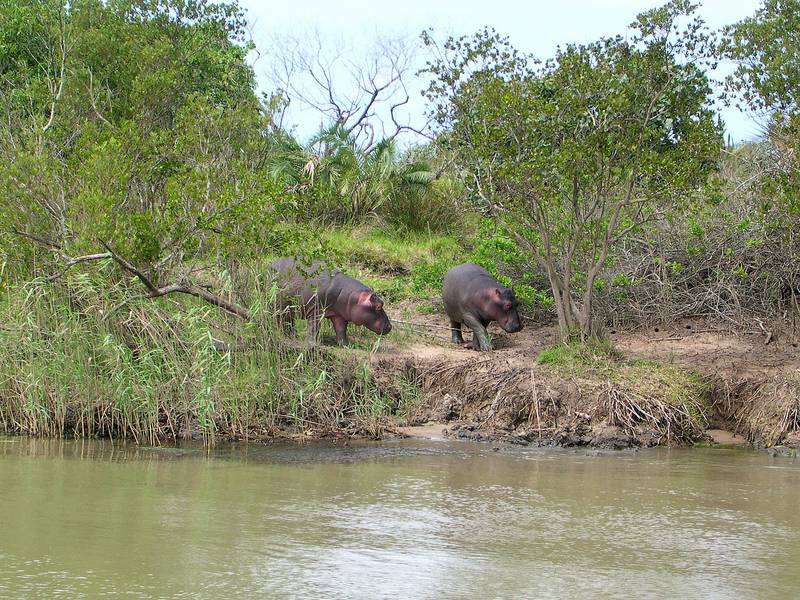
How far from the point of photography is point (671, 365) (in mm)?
11078

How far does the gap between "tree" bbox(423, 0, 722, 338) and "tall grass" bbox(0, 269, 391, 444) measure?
8.94 ft

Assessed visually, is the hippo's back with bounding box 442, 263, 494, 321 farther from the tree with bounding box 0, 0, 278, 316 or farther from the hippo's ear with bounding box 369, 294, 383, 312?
the tree with bounding box 0, 0, 278, 316

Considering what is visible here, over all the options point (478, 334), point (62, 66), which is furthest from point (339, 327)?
point (62, 66)

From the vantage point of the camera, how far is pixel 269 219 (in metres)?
10.3

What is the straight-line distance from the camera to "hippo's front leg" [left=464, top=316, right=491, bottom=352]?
12516 millimetres

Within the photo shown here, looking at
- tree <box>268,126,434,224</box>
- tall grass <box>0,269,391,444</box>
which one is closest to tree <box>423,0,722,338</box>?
tall grass <box>0,269,391,444</box>

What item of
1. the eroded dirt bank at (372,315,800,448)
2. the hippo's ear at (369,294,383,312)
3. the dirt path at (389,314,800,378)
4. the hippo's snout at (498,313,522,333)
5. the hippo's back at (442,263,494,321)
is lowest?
the eroded dirt bank at (372,315,800,448)

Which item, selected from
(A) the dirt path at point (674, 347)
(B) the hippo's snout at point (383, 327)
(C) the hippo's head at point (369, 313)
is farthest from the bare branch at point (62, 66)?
(A) the dirt path at point (674, 347)

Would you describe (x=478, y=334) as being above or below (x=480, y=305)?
below

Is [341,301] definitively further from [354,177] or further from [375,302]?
[354,177]

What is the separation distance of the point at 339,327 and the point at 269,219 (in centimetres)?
212

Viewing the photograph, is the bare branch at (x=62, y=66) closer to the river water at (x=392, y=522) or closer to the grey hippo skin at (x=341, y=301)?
the grey hippo skin at (x=341, y=301)

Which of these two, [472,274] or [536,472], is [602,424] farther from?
[472,274]

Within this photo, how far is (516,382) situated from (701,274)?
4209mm
